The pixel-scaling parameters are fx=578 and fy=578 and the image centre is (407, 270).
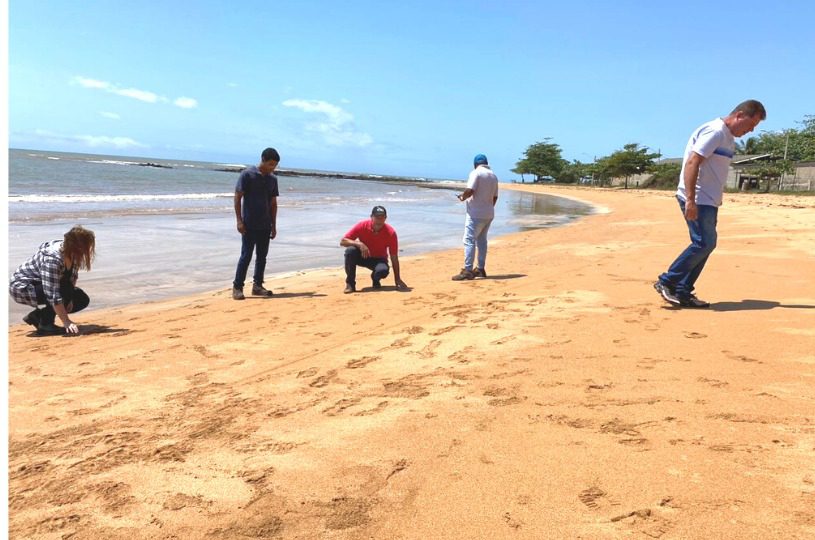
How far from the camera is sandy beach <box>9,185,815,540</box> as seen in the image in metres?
1.93

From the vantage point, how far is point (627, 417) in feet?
8.37

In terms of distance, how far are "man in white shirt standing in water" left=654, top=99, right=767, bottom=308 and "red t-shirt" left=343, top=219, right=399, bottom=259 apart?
3.34 metres

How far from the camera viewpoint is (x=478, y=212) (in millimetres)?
7418

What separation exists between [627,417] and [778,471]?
63cm

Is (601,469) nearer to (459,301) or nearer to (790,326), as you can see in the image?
(790,326)

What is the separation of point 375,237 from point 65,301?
3.38m

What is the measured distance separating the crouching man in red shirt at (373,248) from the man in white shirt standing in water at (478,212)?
93 centimetres

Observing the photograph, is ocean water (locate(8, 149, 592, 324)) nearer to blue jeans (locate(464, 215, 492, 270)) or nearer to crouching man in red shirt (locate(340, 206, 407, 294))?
crouching man in red shirt (locate(340, 206, 407, 294))

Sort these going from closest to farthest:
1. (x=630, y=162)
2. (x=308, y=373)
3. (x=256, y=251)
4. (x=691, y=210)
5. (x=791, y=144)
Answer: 1. (x=308, y=373)
2. (x=691, y=210)
3. (x=256, y=251)
4. (x=791, y=144)
5. (x=630, y=162)

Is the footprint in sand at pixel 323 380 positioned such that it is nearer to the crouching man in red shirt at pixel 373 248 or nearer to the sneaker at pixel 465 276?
the crouching man in red shirt at pixel 373 248

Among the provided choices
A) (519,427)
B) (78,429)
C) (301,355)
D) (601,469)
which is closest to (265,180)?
(301,355)

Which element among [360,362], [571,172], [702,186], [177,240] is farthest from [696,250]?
[571,172]

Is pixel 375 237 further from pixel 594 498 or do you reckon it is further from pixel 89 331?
pixel 594 498

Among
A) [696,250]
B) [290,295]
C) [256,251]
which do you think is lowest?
[290,295]
